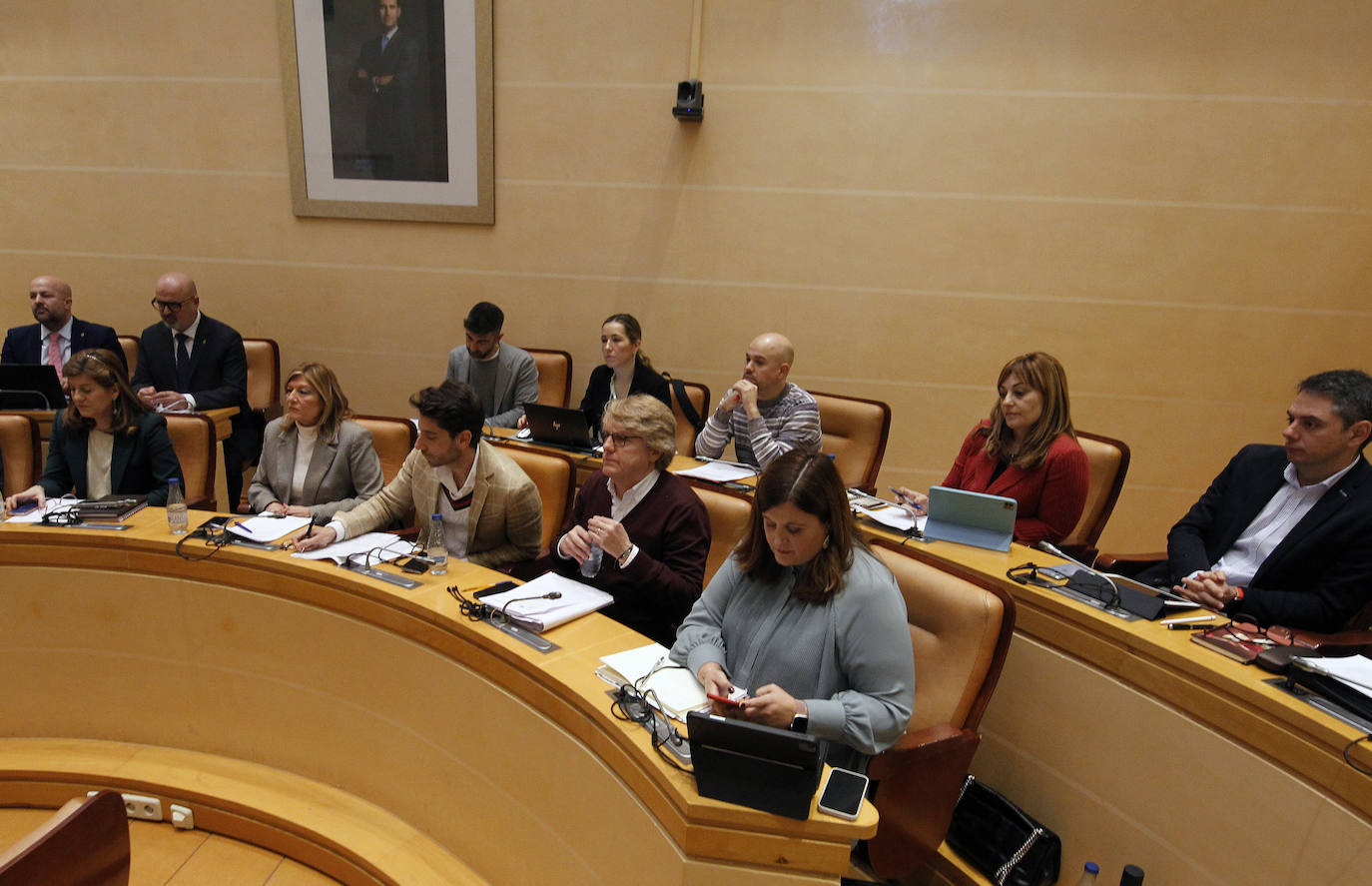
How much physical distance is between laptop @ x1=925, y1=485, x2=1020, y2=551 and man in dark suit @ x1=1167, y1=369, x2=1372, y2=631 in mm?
524

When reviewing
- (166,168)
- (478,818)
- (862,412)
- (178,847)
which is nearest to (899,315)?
(862,412)

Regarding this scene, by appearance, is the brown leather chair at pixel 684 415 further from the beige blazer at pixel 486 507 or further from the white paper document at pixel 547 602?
the white paper document at pixel 547 602

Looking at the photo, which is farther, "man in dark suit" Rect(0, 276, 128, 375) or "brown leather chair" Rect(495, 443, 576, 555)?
"man in dark suit" Rect(0, 276, 128, 375)

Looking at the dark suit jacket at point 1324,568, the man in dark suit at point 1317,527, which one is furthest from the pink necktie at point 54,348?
the dark suit jacket at point 1324,568

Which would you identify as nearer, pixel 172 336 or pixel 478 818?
pixel 478 818

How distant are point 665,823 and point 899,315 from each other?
356 centimetres

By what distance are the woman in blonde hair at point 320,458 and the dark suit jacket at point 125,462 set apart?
363 mm

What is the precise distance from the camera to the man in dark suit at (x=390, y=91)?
4.23 m

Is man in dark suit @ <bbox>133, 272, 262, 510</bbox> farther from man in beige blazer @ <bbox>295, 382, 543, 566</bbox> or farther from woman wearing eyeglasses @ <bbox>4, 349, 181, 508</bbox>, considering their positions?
man in beige blazer @ <bbox>295, 382, 543, 566</bbox>

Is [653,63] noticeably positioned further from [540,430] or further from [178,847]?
[178,847]

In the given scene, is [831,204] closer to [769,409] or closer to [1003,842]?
[769,409]

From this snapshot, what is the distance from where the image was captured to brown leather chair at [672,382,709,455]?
3996 mm

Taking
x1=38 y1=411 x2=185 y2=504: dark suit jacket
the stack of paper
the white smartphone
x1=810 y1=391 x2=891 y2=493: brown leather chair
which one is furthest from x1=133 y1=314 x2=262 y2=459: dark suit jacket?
the white smartphone

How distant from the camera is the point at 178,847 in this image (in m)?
2.20
